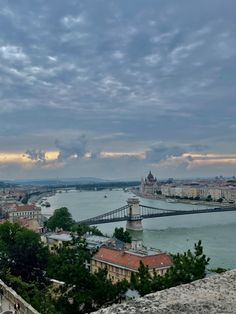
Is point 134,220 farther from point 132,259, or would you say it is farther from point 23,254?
point 23,254

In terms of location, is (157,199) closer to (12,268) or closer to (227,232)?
(227,232)

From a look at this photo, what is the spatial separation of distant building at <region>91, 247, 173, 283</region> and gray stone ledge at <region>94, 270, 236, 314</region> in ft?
28.3

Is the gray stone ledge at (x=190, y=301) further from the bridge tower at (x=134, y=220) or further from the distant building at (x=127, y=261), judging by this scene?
the bridge tower at (x=134, y=220)

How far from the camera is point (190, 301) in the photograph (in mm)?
1437

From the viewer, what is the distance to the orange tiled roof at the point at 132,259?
10.4 metres

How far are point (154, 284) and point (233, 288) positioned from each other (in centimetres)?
338

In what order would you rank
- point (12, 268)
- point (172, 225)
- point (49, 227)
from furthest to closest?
point (172, 225) → point (49, 227) → point (12, 268)

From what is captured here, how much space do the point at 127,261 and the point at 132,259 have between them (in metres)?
0.14

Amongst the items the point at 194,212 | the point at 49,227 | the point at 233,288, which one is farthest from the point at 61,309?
the point at 194,212

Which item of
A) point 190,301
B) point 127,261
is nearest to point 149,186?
point 127,261

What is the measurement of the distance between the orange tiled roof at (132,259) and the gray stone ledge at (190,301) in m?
8.70

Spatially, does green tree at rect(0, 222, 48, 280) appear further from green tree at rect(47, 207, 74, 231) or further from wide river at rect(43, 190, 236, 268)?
green tree at rect(47, 207, 74, 231)

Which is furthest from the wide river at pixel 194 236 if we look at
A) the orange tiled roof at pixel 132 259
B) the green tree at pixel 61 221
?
the orange tiled roof at pixel 132 259

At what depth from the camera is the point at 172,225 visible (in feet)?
81.1
